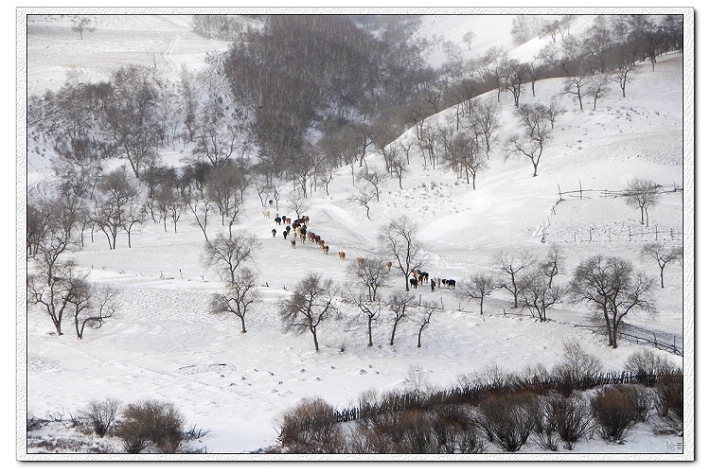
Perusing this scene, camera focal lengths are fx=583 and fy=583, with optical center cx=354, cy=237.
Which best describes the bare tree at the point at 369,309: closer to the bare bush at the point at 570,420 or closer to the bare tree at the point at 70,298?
the bare tree at the point at 70,298

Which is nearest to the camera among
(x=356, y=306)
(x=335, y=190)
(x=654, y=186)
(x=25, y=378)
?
(x=25, y=378)

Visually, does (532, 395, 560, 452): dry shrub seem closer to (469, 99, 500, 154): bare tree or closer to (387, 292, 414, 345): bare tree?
(387, 292, 414, 345): bare tree

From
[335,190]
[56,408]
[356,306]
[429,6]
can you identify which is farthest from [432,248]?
[56,408]

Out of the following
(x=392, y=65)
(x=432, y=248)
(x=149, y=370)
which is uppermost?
(x=392, y=65)

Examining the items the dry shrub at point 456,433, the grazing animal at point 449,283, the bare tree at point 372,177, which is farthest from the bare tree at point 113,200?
the dry shrub at point 456,433

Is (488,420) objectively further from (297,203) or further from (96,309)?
(297,203)

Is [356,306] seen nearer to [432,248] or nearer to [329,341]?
[329,341]

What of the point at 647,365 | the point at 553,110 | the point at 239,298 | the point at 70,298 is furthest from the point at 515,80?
the point at 70,298

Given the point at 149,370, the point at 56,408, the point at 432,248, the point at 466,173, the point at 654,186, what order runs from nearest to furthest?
1. the point at 56,408
2. the point at 149,370
3. the point at 654,186
4. the point at 432,248
5. the point at 466,173
